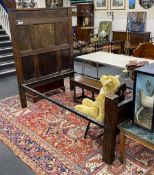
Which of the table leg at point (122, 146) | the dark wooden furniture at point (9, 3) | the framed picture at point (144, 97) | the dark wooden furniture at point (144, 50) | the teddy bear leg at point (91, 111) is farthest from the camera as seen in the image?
the dark wooden furniture at point (9, 3)

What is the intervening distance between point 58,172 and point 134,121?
922 mm

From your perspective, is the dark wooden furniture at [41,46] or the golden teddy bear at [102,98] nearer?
the golden teddy bear at [102,98]

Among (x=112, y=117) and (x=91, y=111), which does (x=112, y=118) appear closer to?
(x=112, y=117)

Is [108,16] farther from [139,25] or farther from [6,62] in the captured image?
[6,62]

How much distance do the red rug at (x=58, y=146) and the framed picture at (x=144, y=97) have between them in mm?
461

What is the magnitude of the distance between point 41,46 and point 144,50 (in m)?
2.21

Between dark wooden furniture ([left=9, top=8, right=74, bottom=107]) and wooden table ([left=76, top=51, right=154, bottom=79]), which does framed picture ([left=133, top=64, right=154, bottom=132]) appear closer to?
wooden table ([left=76, top=51, right=154, bottom=79])

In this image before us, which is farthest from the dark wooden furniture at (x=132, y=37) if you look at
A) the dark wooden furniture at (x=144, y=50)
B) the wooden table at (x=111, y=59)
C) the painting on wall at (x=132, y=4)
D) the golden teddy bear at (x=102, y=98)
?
the golden teddy bear at (x=102, y=98)

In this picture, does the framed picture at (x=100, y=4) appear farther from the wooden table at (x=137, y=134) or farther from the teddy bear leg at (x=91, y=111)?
the wooden table at (x=137, y=134)

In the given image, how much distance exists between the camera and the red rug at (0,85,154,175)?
2133mm

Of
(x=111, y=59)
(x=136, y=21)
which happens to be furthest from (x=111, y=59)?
(x=136, y=21)

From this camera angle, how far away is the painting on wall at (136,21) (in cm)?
618

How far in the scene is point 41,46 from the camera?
138 inches

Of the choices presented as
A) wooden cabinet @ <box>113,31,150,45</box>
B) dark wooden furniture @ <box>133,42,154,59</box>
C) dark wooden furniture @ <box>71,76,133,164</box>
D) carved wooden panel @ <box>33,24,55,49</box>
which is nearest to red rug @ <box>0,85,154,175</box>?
dark wooden furniture @ <box>71,76,133,164</box>
